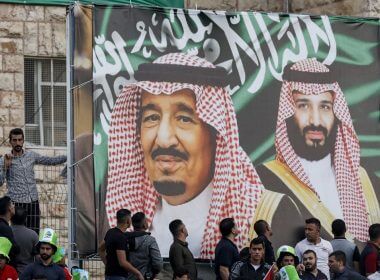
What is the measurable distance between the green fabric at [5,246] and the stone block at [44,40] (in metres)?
6.43

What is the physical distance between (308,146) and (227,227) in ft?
7.02

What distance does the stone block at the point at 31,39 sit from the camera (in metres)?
27.9

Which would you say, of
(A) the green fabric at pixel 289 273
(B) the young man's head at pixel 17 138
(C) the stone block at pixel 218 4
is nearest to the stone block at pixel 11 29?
(C) the stone block at pixel 218 4

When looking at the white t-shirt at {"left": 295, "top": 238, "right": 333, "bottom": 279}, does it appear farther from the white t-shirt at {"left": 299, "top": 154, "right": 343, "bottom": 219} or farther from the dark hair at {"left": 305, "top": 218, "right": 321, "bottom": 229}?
the white t-shirt at {"left": 299, "top": 154, "right": 343, "bottom": 219}

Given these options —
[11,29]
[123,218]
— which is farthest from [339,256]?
[11,29]

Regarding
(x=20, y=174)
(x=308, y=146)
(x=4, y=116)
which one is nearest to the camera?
(x=20, y=174)

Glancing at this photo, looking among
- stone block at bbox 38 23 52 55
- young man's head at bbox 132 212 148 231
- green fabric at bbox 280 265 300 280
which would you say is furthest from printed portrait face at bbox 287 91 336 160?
stone block at bbox 38 23 52 55

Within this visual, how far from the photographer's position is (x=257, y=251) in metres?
23.0

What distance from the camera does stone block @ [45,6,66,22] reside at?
91.6ft

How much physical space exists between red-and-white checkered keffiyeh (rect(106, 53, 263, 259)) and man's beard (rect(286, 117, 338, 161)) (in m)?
0.73

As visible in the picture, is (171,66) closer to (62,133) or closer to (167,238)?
(167,238)

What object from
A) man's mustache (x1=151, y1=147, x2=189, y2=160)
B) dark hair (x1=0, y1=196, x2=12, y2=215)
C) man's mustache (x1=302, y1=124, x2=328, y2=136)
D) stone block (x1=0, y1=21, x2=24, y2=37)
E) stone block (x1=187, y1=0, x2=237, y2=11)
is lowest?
dark hair (x1=0, y1=196, x2=12, y2=215)

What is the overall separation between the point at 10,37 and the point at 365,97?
18.6 ft

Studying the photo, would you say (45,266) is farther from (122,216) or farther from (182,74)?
(182,74)
